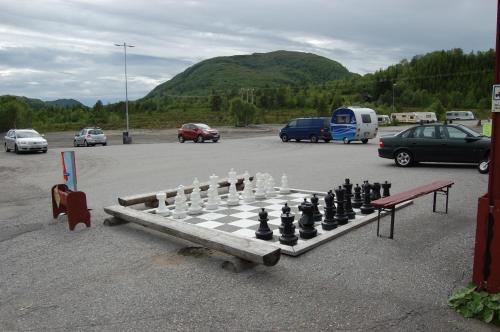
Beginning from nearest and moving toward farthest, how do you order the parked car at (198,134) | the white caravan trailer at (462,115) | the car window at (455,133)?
the car window at (455,133)
the parked car at (198,134)
the white caravan trailer at (462,115)

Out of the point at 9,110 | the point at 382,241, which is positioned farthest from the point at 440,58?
the point at 382,241

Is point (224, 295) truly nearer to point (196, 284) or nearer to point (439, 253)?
point (196, 284)

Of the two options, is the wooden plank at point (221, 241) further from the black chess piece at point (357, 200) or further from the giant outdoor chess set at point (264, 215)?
the black chess piece at point (357, 200)

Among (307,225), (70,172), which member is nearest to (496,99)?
(307,225)

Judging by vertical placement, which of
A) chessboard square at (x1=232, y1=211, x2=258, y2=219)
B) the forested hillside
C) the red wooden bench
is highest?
the forested hillside

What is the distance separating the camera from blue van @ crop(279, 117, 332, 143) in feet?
96.4

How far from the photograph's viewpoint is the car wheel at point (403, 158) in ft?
47.0

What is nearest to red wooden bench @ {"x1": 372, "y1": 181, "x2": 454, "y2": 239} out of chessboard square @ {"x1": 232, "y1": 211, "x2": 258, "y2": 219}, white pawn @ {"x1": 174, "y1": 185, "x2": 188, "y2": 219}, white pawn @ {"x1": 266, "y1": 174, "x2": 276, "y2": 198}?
chessboard square @ {"x1": 232, "y1": 211, "x2": 258, "y2": 219}

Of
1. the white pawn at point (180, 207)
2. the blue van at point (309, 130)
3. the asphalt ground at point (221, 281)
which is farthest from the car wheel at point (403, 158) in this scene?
the blue van at point (309, 130)

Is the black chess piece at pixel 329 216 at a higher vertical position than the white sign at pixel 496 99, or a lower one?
lower

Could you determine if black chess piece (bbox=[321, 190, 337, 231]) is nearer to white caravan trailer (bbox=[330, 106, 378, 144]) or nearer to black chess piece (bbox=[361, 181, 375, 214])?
black chess piece (bbox=[361, 181, 375, 214])

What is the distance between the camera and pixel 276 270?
4.74 meters

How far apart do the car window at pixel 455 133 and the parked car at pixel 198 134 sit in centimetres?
2101

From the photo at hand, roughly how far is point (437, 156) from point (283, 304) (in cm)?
1174
